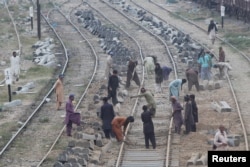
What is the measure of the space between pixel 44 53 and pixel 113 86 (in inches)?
485

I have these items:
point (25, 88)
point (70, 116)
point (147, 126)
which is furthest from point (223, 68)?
point (147, 126)

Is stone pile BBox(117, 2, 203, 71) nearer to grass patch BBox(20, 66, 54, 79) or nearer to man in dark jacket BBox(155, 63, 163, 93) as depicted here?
man in dark jacket BBox(155, 63, 163, 93)

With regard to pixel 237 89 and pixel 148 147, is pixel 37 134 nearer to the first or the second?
pixel 148 147

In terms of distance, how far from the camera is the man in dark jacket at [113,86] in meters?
25.2

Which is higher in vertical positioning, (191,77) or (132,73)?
(191,77)

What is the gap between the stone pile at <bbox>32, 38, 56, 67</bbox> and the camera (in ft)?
115

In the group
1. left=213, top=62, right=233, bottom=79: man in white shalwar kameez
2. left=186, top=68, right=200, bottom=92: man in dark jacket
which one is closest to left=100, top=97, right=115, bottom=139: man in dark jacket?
left=186, top=68, right=200, bottom=92: man in dark jacket

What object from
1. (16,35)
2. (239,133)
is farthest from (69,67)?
(239,133)

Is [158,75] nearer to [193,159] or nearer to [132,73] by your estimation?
[132,73]

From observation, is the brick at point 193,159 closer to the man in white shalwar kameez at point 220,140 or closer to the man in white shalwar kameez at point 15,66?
the man in white shalwar kameez at point 220,140

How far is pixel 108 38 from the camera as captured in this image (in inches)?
1582

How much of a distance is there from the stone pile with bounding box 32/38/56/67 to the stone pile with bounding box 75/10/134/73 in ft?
7.55

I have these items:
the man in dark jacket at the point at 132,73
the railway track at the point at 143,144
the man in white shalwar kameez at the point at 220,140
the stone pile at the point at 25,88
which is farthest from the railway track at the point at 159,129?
the stone pile at the point at 25,88

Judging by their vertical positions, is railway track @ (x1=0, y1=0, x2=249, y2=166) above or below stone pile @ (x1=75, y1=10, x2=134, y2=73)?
above
